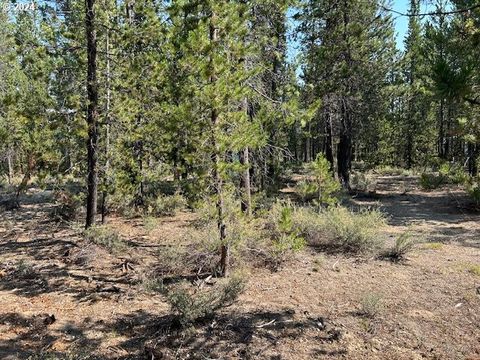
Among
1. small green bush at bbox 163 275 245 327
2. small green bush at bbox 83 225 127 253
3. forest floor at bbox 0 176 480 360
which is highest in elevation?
small green bush at bbox 83 225 127 253

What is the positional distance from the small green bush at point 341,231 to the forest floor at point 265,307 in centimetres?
49

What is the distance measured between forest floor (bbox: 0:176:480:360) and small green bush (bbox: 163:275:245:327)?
158mm

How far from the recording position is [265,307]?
5.91 metres

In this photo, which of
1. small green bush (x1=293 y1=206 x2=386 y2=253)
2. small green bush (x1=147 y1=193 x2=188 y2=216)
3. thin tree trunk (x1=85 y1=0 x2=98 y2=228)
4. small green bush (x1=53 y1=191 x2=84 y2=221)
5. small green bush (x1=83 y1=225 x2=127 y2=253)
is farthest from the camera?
small green bush (x1=147 y1=193 x2=188 y2=216)

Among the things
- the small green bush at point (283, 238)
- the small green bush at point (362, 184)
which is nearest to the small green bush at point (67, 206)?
the small green bush at point (283, 238)

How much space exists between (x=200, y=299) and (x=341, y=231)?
3959mm

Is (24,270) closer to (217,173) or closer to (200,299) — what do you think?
(200,299)

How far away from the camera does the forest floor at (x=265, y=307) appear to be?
486 cm

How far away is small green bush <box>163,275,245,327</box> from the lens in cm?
525

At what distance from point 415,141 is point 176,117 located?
31.2 metres

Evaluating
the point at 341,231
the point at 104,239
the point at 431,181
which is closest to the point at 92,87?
the point at 104,239

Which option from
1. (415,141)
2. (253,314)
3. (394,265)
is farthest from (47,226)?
(415,141)

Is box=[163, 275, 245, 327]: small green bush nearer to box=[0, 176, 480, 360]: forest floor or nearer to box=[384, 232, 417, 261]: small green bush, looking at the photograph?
box=[0, 176, 480, 360]: forest floor

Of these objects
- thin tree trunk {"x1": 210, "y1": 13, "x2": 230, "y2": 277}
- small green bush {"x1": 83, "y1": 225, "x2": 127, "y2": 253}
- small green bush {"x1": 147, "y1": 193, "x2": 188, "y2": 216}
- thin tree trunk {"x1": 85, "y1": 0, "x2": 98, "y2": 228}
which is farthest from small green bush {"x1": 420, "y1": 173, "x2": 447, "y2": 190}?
small green bush {"x1": 147, "y1": 193, "x2": 188, "y2": 216}
